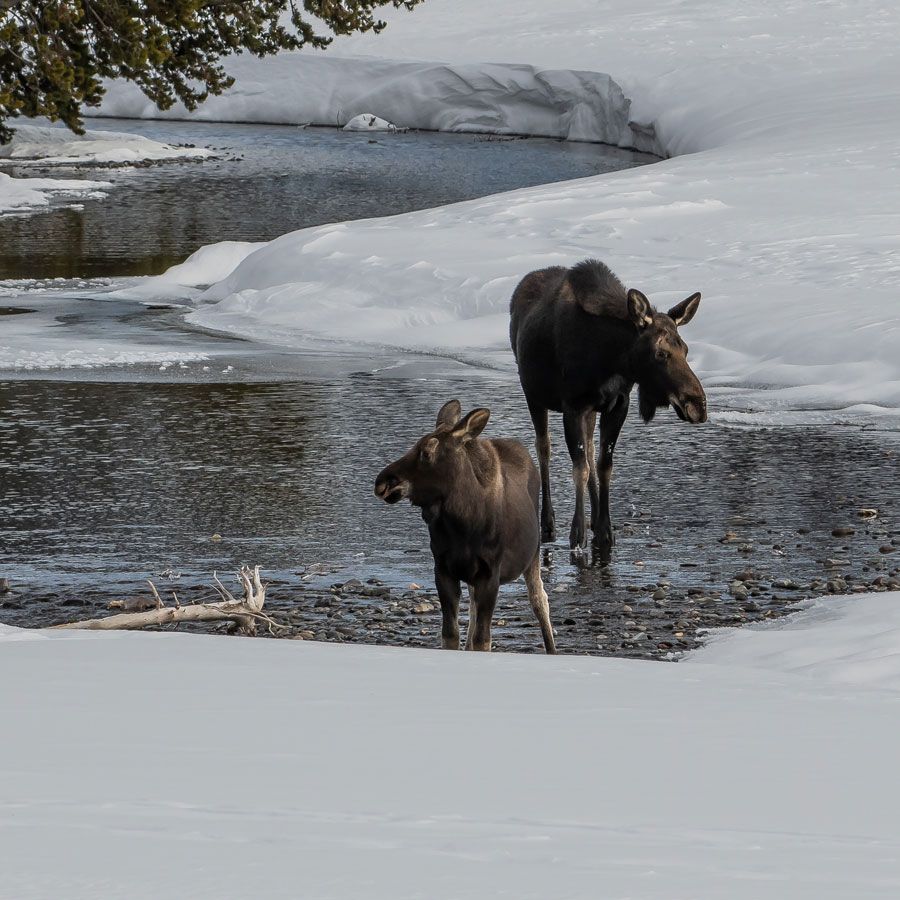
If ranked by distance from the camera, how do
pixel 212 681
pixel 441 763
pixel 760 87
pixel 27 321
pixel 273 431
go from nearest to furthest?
pixel 441 763, pixel 212 681, pixel 273 431, pixel 27 321, pixel 760 87

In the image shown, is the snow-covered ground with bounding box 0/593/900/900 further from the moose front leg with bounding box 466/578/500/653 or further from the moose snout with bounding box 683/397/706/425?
the moose snout with bounding box 683/397/706/425

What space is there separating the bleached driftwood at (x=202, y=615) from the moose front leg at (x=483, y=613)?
3.02 feet

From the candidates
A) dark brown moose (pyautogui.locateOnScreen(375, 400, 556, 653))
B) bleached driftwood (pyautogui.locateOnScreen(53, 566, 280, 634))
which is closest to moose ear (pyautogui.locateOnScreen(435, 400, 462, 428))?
dark brown moose (pyautogui.locateOnScreen(375, 400, 556, 653))

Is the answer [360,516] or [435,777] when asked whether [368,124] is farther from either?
[435,777]

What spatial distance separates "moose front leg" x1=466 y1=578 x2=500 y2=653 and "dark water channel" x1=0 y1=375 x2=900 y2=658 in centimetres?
70

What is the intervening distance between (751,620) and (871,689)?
2.23m

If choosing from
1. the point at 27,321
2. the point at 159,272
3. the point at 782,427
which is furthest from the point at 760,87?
the point at 782,427

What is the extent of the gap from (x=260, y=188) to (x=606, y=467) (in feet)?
86.4

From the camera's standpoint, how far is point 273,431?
39.9 feet

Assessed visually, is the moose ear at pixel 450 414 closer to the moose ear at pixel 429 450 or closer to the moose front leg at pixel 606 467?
the moose ear at pixel 429 450

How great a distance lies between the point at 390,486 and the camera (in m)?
6.43

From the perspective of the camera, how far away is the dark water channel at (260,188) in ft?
82.8

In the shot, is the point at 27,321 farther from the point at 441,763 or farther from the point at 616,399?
the point at 441,763

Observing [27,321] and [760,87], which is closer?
[27,321]
